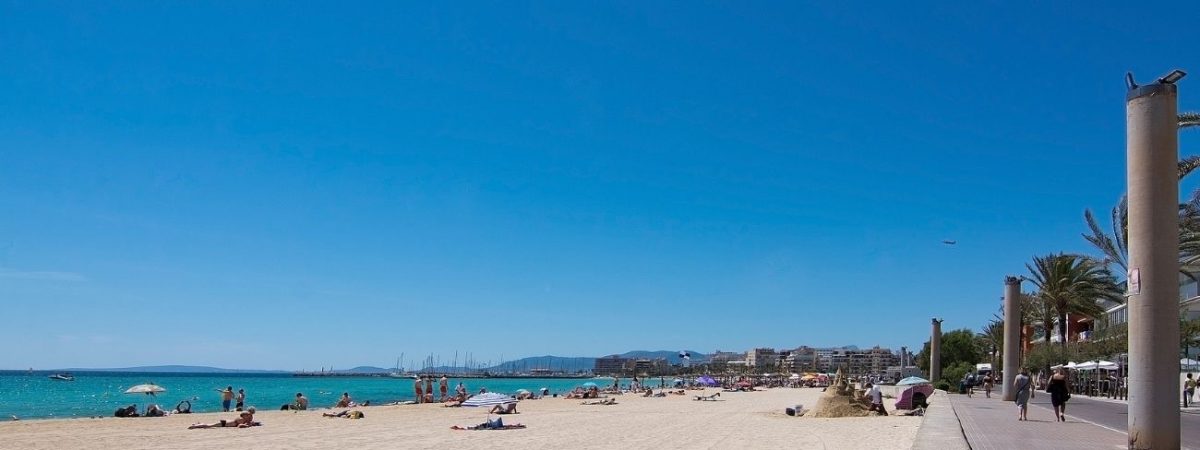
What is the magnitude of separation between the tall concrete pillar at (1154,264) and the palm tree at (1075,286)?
29.5 m

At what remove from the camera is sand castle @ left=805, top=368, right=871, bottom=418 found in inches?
902

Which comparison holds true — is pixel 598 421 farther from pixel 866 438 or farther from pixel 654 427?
pixel 866 438

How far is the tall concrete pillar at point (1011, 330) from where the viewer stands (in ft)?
90.5

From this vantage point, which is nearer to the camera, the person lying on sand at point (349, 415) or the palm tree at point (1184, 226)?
the palm tree at point (1184, 226)

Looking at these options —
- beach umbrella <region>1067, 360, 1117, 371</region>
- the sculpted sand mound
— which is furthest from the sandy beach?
beach umbrella <region>1067, 360, 1117, 371</region>

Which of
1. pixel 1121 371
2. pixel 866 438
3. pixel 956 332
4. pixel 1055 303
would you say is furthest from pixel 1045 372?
pixel 956 332

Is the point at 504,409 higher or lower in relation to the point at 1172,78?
lower

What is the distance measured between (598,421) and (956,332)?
73298mm

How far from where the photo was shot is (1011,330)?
2781 centimetres

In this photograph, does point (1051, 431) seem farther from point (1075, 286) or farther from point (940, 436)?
point (1075, 286)

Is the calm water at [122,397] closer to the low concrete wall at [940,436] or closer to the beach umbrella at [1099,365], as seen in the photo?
the low concrete wall at [940,436]

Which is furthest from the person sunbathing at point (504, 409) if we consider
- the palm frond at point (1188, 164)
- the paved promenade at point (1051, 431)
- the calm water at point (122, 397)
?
the calm water at point (122, 397)

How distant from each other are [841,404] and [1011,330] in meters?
7.96

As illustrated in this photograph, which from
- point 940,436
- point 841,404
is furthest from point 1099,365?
point 940,436
